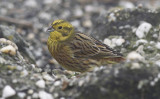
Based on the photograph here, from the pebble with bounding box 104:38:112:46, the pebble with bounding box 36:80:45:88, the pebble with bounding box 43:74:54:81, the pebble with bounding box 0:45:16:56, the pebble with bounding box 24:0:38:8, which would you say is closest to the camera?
the pebble with bounding box 36:80:45:88

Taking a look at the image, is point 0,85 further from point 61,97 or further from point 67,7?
point 67,7

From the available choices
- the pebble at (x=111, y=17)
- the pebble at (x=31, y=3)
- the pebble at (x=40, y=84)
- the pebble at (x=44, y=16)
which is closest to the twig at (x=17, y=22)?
the pebble at (x=44, y=16)

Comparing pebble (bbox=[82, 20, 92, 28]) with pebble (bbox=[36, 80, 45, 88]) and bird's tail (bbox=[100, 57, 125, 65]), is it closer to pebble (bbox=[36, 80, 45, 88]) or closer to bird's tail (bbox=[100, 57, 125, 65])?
bird's tail (bbox=[100, 57, 125, 65])

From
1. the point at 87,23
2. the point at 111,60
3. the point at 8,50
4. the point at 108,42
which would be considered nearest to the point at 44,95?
the point at 8,50

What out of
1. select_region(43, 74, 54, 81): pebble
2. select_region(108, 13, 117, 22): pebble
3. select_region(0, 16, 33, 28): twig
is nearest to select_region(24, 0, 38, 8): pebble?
select_region(0, 16, 33, 28): twig

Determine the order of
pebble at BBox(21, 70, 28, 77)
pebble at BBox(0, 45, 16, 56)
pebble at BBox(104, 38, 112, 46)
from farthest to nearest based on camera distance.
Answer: pebble at BBox(104, 38, 112, 46), pebble at BBox(0, 45, 16, 56), pebble at BBox(21, 70, 28, 77)

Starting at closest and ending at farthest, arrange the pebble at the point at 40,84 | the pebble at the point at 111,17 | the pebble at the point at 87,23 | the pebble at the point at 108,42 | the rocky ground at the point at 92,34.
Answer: the rocky ground at the point at 92,34 < the pebble at the point at 40,84 < the pebble at the point at 108,42 < the pebble at the point at 111,17 < the pebble at the point at 87,23

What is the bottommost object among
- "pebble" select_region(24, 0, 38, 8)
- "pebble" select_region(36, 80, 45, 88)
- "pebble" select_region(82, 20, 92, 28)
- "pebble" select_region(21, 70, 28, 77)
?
"pebble" select_region(36, 80, 45, 88)

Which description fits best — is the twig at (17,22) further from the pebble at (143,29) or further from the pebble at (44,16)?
the pebble at (143,29)
